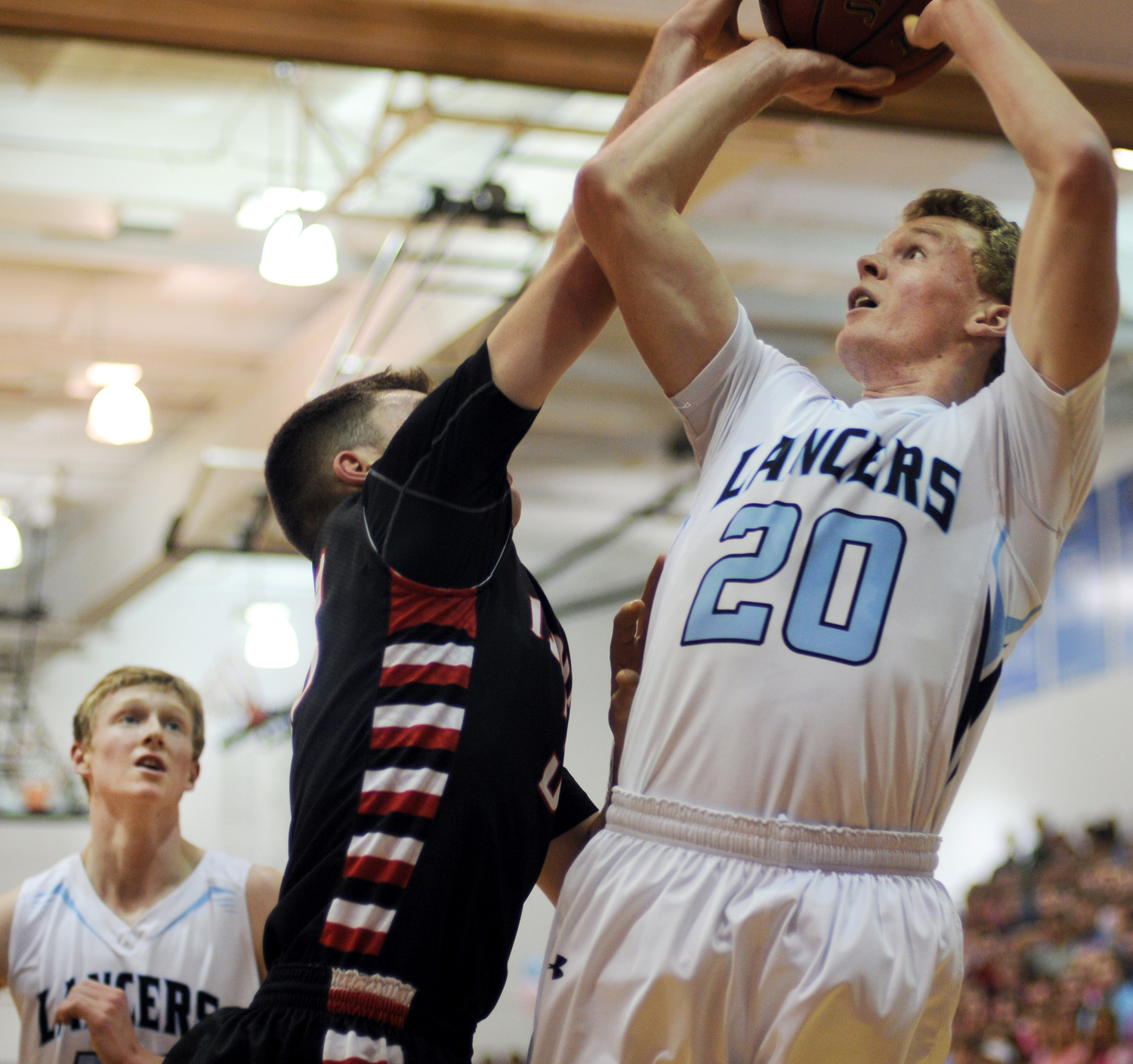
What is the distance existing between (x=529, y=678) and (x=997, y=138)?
11.0ft

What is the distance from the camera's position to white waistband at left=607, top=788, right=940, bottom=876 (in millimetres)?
1936

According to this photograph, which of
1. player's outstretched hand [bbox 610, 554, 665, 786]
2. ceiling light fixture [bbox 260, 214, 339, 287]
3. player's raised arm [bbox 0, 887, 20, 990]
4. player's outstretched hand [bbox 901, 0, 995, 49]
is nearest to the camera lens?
player's outstretched hand [bbox 901, 0, 995, 49]

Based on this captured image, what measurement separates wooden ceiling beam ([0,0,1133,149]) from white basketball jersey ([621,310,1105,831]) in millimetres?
2522

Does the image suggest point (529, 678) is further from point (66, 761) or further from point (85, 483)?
point (66, 761)

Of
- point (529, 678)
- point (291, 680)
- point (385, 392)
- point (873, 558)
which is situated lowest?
point (529, 678)

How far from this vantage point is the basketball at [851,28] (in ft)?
7.61

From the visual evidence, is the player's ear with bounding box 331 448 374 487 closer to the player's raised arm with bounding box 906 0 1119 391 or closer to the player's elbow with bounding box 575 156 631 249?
the player's elbow with bounding box 575 156 631 249

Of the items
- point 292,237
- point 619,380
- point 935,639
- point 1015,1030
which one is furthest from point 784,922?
point 619,380

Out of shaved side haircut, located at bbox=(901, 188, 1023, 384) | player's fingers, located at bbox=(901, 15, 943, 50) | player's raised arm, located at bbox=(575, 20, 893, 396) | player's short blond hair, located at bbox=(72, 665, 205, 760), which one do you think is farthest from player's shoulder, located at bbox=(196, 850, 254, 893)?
player's fingers, located at bbox=(901, 15, 943, 50)

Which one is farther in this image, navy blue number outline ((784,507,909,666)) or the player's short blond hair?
the player's short blond hair

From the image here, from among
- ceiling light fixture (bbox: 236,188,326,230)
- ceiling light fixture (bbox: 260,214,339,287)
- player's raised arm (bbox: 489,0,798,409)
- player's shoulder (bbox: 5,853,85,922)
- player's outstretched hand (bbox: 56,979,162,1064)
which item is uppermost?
ceiling light fixture (bbox: 236,188,326,230)

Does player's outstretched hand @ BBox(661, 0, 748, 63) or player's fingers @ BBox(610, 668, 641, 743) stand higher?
player's outstretched hand @ BBox(661, 0, 748, 63)

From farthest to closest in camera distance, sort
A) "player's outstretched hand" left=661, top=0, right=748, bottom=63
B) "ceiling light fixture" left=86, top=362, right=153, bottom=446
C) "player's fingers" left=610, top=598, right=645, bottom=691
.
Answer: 1. "ceiling light fixture" left=86, top=362, right=153, bottom=446
2. "player's fingers" left=610, top=598, right=645, bottom=691
3. "player's outstretched hand" left=661, top=0, right=748, bottom=63

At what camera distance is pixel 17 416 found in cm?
1289
